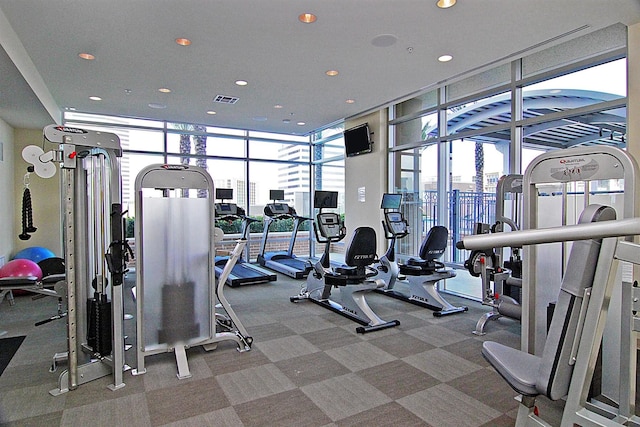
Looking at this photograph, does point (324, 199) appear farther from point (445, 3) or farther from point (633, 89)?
point (633, 89)

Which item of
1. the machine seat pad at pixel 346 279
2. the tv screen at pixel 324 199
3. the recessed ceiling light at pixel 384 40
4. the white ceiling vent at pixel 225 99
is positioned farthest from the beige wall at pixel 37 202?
the recessed ceiling light at pixel 384 40

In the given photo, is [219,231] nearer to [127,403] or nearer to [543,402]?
[127,403]

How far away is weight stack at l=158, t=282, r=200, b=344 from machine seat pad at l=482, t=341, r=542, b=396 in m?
2.59

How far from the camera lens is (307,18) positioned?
11.9 feet

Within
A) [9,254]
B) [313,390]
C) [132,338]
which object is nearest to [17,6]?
[132,338]

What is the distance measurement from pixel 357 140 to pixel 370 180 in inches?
34.8

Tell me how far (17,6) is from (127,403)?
3.58m

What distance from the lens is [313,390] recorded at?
2.85m

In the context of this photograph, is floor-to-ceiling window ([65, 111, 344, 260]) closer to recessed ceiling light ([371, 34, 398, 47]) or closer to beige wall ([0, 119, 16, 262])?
beige wall ([0, 119, 16, 262])

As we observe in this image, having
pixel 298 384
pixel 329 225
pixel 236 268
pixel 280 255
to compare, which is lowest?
pixel 298 384

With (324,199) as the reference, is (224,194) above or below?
above

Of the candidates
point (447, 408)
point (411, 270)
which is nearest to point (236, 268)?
point (411, 270)

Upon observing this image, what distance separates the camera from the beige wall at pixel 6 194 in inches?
240

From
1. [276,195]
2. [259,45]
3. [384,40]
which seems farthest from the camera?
[276,195]
